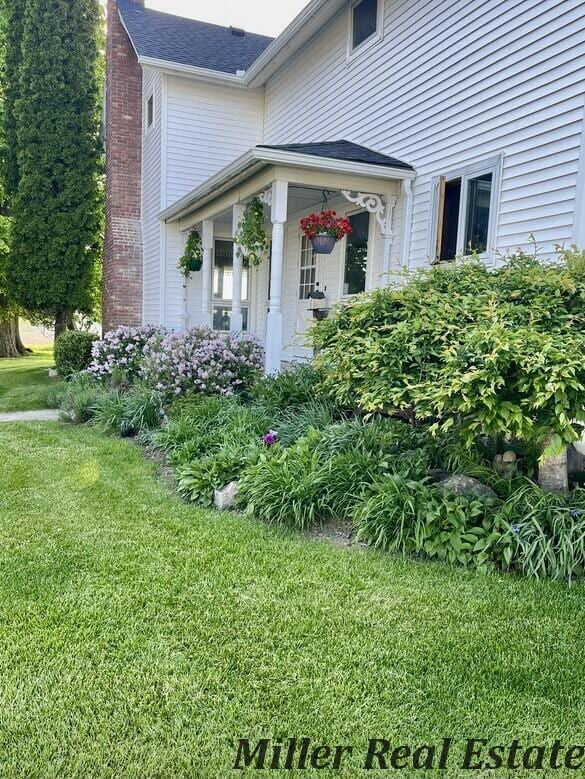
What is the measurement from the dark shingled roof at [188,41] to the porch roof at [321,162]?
15.7 feet

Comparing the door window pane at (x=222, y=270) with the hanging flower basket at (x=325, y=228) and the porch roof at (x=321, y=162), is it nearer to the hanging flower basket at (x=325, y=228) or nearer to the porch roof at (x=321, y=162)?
the porch roof at (x=321, y=162)

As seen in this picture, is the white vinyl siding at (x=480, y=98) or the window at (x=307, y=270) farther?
the window at (x=307, y=270)

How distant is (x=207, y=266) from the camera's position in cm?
1006

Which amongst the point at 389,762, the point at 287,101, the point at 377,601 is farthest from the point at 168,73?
the point at 389,762

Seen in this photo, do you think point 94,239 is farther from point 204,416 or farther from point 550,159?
point 550,159

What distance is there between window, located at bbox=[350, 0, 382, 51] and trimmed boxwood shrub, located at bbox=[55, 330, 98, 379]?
7579mm

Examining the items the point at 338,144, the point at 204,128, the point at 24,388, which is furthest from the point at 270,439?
the point at 204,128

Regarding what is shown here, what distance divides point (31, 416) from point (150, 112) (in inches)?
299

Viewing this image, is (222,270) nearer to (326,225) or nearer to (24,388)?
(24,388)

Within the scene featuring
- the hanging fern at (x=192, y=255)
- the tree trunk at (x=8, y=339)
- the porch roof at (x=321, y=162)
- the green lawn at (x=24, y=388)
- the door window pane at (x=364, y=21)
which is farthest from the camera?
the tree trunk at (x=8, y=339)

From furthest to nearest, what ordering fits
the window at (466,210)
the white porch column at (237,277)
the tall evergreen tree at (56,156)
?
1. the tall evergreen tree at (56,156)
2. the white porch column at (237,277)
3. the window at (466,210)

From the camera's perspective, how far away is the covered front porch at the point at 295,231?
6.84 meters

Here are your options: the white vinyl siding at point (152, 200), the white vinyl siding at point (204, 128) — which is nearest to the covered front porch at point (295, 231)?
the white vinyl siding at point (152, 200)

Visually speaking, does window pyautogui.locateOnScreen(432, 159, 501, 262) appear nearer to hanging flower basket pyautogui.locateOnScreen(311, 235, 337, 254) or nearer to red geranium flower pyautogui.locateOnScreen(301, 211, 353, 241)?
red geranium flower pyautogui.locateOnScreen(301, 211, 353, 241)
